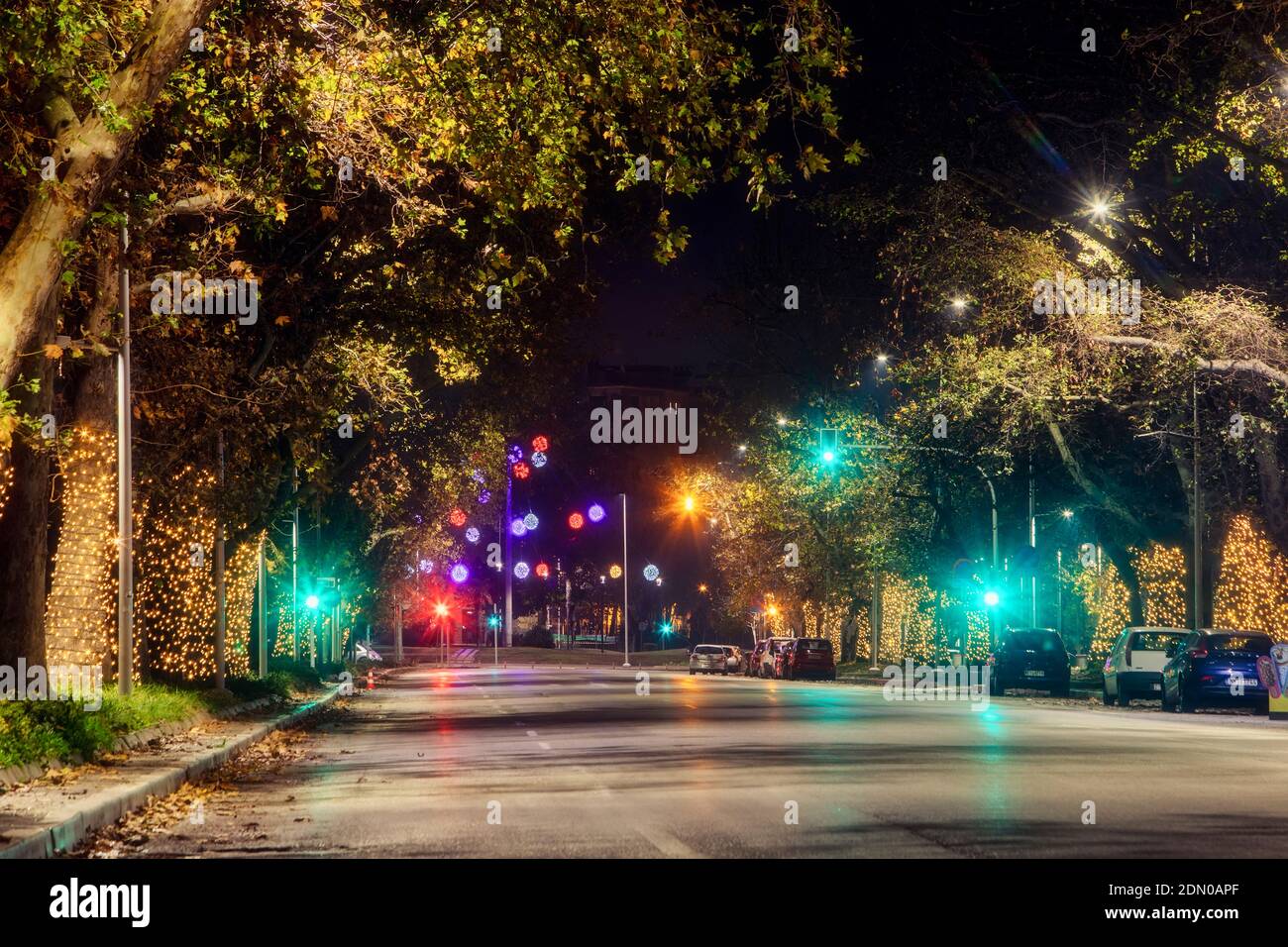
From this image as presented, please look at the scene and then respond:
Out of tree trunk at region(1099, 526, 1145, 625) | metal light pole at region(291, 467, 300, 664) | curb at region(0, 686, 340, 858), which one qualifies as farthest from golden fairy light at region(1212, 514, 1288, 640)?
curb at region(0, 686, 340, 858)

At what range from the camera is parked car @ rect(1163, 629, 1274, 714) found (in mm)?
34250

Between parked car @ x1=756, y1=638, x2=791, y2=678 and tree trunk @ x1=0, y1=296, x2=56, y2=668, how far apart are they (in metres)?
48.3

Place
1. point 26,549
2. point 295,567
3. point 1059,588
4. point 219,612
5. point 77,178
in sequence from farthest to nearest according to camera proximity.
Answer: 1. point 1059,588
2. point 295,567
3. point 219,612
4. point 26,549
5. point 77,178

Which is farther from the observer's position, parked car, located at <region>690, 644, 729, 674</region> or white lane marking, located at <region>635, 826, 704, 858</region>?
parked car, located at <region>690, 644, 729, 674</region>

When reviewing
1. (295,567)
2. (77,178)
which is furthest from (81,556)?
(295,567)

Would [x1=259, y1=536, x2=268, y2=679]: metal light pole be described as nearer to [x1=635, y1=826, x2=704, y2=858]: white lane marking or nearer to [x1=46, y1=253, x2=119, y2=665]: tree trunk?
[x1=46, y1=253, x2=119, y2=665]: tree trunk

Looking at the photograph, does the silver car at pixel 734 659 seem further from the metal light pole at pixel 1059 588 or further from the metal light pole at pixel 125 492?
the metal light pole at pixel 125 492

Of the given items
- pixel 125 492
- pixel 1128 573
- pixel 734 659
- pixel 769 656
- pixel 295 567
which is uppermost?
pixel 125 492

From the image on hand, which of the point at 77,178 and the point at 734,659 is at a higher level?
the point at 77,178

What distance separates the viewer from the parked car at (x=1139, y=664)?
38750 millimetres

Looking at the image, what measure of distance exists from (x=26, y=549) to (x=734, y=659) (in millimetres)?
60898

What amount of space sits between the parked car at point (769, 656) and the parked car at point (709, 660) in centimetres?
831

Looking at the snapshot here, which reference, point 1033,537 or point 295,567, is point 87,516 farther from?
point 1033,537

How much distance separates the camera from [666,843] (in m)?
12.1
